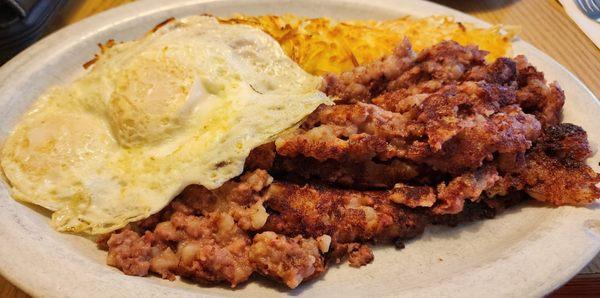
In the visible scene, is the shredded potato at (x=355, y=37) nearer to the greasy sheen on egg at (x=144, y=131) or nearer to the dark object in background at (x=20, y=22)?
the greasy sheen on egg at (x=144, y=131)

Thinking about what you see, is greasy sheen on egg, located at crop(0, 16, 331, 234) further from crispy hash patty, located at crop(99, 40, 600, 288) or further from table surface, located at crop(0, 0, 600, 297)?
table surface, located at crop(0, 0, 600, 297)

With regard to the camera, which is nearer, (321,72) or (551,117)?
(551,117)

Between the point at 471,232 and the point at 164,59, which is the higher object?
the point at 164,59

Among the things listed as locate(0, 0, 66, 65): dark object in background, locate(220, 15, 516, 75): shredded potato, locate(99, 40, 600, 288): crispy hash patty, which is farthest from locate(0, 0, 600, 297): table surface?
locate(99, 40, 600, 288): crispy hash patty

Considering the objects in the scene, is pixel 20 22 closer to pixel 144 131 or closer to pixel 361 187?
pixel 144 131

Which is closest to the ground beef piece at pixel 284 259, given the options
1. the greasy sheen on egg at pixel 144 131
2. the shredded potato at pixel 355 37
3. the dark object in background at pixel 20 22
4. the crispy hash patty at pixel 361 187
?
the crispy hash patty at pixel 361 187

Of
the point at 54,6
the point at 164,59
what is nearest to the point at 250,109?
the point at 164,59

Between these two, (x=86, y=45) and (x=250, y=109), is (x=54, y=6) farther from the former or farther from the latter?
(x=250, y=109)
